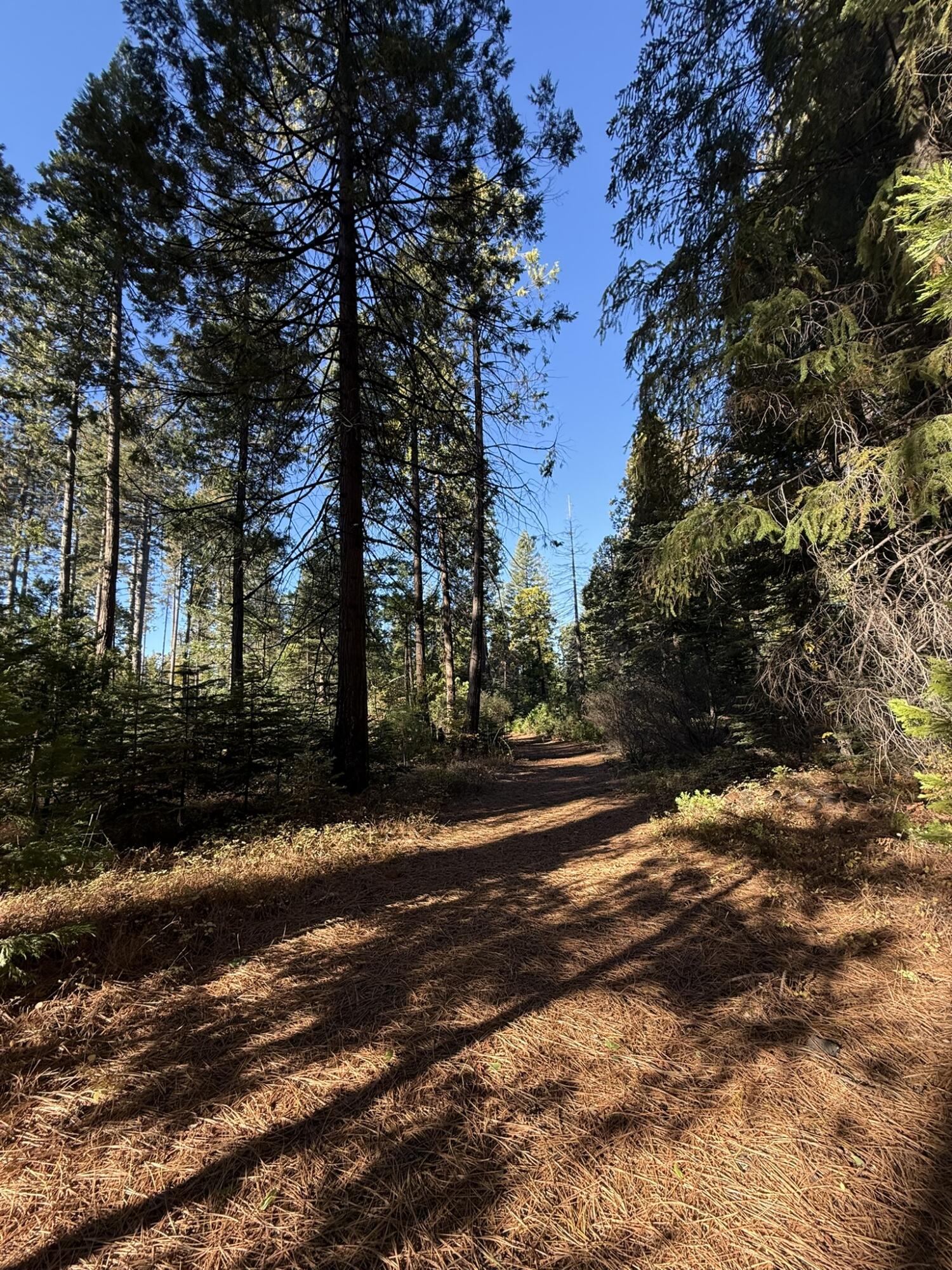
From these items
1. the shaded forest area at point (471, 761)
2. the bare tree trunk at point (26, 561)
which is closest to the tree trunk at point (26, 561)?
the bare tree trunk at point (26, 561)

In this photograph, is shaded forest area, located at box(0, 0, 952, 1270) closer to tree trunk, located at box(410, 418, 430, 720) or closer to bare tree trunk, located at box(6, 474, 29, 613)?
tree trunk, located at box(410, 418, 430, 720)

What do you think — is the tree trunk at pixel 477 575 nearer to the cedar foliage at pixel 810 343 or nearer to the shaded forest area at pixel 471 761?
the shaded forest area at pixel 471 761

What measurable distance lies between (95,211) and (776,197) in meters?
6.80

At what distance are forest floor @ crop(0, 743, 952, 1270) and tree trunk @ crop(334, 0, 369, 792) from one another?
9.37ft

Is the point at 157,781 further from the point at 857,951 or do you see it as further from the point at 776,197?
the point at 776,197

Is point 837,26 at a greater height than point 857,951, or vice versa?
point 837,26

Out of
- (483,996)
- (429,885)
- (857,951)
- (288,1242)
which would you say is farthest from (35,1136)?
(857,951)

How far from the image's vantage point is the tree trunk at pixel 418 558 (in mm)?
7668

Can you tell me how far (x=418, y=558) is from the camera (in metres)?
9.26

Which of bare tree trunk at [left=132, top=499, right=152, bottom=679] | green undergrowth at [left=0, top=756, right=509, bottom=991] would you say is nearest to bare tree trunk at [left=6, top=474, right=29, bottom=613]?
bare tree trunk at [left=132, top=499, right=152, bottom=679]

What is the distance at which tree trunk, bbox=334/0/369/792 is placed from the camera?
21.7 ft

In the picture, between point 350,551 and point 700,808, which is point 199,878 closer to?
point 350,551

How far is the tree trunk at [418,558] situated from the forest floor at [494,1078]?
5.33 m

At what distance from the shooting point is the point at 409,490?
7965mm
